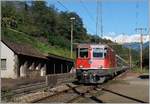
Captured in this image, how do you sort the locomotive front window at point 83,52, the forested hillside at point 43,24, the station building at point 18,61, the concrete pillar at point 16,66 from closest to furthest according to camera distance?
the locomotive front window at point 83,52
the concrete pillar at point 16,66
the station building at point 18,61
the forested hillside at point 43,24

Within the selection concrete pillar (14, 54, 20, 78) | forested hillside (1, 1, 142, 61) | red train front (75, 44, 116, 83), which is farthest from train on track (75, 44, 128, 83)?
forested hillside (1, 1, 142, 61)

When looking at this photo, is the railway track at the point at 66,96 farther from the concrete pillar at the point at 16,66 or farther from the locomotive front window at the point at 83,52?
the concrete pillar at the point at 16,66

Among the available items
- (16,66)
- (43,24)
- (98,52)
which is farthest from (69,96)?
(43,24)

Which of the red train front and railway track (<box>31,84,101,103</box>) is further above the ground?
the red train front

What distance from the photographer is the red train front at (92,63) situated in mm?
29094

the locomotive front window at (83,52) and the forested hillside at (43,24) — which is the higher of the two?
the forested hillside at (43,24)

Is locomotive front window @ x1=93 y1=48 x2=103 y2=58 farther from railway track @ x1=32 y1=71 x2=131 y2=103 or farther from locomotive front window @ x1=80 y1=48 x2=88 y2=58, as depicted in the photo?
railway track @ x1=32 y1=71 x2=131 y2=103

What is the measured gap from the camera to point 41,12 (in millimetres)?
90688

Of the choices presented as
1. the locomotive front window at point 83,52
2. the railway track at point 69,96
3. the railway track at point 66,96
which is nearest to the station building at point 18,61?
the locomotive front window at point 83,52

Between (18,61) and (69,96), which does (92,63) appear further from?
(18,61)

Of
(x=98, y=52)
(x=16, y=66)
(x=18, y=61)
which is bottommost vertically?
(x=16, y=66)

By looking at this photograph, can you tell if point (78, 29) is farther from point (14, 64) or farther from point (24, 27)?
point (14, 64)

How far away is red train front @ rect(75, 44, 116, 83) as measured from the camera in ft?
95.5

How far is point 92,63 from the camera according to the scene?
1165 inches
